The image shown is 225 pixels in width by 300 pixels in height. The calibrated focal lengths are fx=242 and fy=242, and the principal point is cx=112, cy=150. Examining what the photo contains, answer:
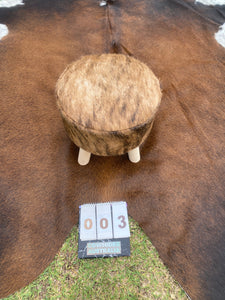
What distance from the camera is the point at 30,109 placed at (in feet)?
4.91

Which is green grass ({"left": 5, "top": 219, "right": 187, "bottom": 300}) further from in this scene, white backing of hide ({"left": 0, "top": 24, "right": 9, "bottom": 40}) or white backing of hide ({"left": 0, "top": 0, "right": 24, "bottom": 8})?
white backing of hide ({"left": 0, "top": 0, "right": 24, "bottom": 8})

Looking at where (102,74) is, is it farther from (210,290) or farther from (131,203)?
(210,290)

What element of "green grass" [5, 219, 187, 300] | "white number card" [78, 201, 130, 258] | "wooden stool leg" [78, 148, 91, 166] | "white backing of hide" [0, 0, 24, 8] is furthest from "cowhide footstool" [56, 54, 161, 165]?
"white backing of hide" [0, 0, 24, 8]

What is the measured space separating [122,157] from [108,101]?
0.53 m

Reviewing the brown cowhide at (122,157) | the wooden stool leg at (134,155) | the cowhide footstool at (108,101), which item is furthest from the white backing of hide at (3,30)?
the wooden stool leg at (134,155)

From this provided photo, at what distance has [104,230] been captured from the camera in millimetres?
1187

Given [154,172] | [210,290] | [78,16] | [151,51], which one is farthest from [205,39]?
[210,290]

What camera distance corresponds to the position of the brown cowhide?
Result: 116cm

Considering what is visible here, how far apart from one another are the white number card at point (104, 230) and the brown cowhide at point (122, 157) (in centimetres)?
5

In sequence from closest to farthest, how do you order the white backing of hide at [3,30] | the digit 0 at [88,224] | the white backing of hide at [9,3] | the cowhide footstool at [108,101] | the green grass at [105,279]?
the cowhide footstool at [108,101] < the green grass at [105,279] < the digit 0 at [88,224] < the white backing of hide at [3,30] < the white backing of hide at [9,3]

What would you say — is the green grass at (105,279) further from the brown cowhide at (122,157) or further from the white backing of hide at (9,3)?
the white backing of hide at (9,3)

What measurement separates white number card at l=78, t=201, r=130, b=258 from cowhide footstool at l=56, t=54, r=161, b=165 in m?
0.36

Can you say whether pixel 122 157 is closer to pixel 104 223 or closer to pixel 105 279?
pixel 104 223

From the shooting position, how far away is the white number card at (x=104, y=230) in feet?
3.76
